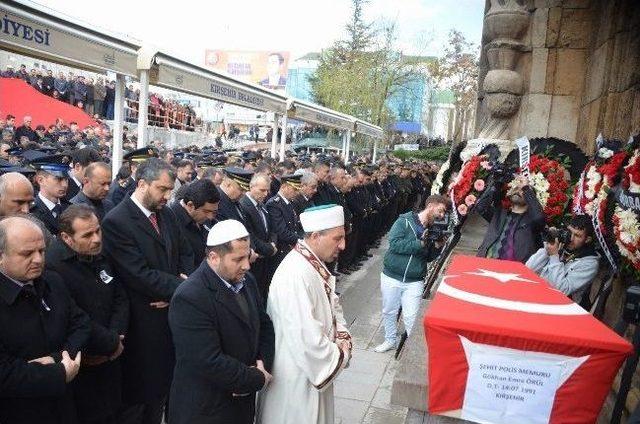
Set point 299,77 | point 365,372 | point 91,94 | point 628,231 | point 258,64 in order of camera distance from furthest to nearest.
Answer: point 258,64
point 299,77
point 91,94
point 365,372
point 628,231

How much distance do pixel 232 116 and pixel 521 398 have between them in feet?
133

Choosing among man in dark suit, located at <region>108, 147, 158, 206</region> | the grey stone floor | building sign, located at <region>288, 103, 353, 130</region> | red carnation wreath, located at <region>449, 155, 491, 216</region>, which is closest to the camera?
the grey stone floor

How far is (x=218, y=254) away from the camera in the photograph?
265cm

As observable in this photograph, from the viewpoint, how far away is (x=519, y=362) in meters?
2.17

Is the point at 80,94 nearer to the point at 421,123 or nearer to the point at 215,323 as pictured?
the point at 215,323

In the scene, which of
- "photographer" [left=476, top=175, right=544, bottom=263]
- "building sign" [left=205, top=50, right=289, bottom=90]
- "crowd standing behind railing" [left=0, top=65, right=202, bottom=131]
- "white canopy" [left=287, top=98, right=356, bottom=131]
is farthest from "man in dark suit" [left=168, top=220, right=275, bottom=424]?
"building sign" [left=205, top=50, right=289, bottom=90]

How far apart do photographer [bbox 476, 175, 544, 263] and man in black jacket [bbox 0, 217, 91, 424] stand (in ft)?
11.1

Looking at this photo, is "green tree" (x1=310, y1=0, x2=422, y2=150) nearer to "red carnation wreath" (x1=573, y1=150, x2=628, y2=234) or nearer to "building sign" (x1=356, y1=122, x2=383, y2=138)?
"building sign" (x1=356, y1=122, x2=383, y2=138)

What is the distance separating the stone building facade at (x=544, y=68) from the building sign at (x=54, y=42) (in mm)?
4391

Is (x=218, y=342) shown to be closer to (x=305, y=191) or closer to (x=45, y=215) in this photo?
(x=45, y=215)

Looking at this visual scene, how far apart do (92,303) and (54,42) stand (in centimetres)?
255

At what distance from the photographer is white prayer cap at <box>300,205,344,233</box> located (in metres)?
2.79

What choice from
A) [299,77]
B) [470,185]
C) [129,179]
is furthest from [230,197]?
[299,77]

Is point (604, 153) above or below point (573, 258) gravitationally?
above
